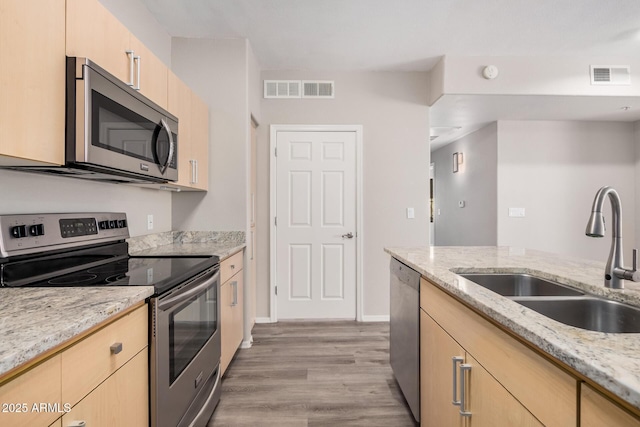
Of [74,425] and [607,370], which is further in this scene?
[74,425]

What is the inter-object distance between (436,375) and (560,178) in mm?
4097

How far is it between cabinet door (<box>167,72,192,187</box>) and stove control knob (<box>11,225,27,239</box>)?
3.13 ft

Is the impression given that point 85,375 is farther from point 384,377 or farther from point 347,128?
point 347,128

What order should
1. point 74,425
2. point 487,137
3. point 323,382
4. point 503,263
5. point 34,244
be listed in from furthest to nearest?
point 487,137 → point 323,382 → point 503,263 → point 34,244 → point 74,425

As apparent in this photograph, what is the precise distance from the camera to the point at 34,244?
135 cm

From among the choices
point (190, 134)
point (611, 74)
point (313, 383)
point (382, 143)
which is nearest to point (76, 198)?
point (190, 134)

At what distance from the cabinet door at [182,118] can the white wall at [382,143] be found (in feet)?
4.03

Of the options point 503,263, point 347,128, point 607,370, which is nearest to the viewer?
point 607,370

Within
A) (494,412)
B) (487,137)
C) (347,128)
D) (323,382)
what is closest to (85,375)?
(494,412)

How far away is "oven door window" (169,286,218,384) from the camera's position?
1.39m

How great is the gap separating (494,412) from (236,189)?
7.79 feet

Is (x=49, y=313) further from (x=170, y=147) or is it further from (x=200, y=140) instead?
(x=200, y=140)

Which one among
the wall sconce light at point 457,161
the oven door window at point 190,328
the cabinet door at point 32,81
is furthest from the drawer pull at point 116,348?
the wall sconce light at point 457,161

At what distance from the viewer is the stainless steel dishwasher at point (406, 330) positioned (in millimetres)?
1737
